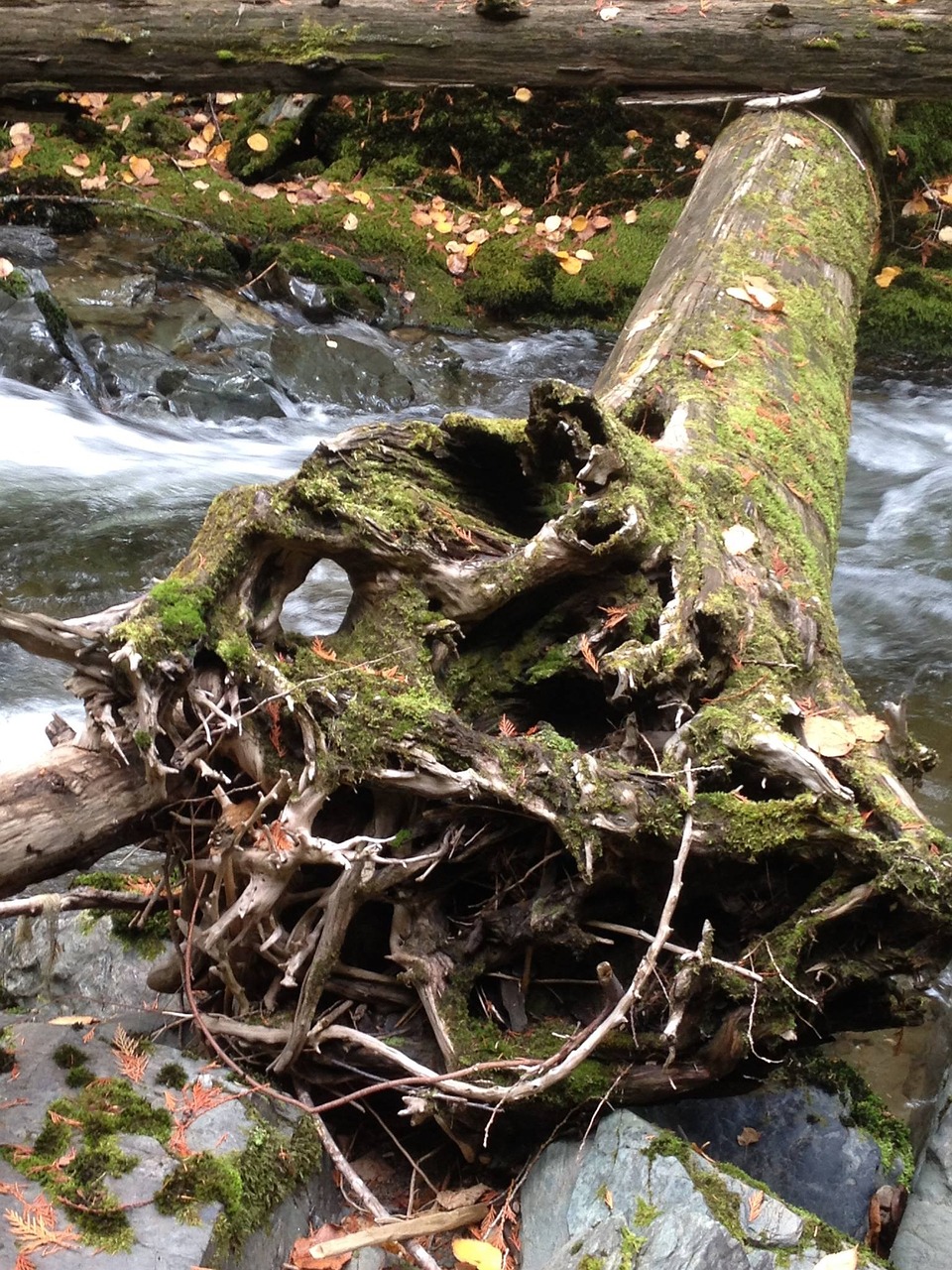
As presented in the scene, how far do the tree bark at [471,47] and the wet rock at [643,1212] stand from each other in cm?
569

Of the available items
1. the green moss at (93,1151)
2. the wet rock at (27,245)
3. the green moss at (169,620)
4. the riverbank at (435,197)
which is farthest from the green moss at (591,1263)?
the wet rock at (27,245)

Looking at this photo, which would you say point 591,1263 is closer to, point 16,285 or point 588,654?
point 588,654

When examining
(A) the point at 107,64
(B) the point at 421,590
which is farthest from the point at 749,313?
(A) the point at 107,64

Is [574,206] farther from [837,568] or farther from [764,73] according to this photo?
[837,568]

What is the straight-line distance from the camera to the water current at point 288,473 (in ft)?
18.4

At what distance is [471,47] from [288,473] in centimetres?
262

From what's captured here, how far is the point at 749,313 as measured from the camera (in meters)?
4.55

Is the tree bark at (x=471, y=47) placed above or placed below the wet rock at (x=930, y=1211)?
above

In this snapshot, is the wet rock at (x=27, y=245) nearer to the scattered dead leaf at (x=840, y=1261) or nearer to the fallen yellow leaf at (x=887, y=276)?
the fallen yellow leaf at (x=887, y=276)

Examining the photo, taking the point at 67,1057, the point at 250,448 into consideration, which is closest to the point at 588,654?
the point at 67,1057

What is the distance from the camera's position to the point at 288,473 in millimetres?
6809

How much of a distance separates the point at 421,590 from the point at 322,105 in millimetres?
7823

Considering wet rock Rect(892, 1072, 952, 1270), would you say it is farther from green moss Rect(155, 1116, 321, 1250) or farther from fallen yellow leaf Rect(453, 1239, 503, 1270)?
green moss Rect(155, 1116, 321, 1250)

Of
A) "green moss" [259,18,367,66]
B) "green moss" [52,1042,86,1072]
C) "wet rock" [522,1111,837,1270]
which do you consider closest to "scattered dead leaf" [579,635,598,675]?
"wet rock" [522,1111,837,1270]
